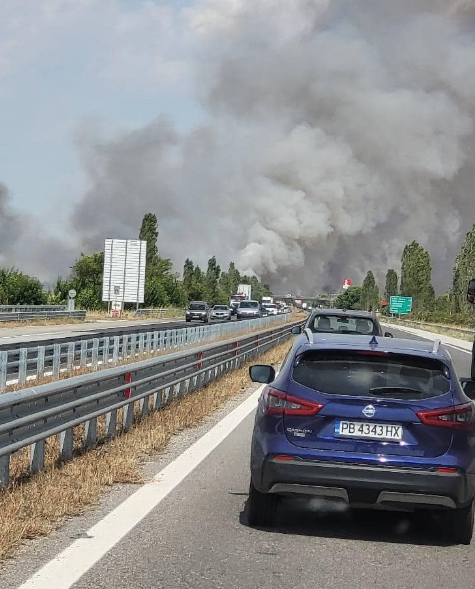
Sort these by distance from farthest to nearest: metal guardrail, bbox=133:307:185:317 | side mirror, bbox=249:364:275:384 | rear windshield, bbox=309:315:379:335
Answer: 1. metal guardrail, bbox=133:307:185:317
2. rear windshield, bbox=309:315:379:335
3. side mirror, bbox=249:364:275:384

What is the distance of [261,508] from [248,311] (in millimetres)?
79848

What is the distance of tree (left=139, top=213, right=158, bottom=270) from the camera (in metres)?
130

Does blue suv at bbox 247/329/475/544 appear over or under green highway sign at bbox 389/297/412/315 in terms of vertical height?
under

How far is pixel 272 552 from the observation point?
6.05m

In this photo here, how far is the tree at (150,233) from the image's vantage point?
428 feet

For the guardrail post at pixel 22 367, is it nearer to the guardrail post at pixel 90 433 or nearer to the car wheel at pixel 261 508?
the guardrail post at pixel 90 433

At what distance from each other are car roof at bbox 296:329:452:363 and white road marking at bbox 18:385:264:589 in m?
1.71

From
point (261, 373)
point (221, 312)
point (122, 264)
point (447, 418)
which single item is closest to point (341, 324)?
point (261, 373)

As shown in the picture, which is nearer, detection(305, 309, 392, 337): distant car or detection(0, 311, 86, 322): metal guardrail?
detection(305, 309, 392, 337): distant car

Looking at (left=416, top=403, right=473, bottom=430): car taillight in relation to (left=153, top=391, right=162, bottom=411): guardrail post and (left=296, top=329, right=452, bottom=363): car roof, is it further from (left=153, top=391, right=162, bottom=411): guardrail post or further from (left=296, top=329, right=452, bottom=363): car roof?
(left=153, top=391, right=162, bottom=411): guardrail post

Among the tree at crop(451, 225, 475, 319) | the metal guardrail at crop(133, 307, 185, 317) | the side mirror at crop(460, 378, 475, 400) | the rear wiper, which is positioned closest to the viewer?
the rear wiper

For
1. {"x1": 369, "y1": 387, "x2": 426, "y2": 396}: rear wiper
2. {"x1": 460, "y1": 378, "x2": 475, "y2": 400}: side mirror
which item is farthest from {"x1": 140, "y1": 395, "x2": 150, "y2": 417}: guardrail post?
{"x1": 369, "y1": 387, "x2": 426, "y2": 396}: rear wiper

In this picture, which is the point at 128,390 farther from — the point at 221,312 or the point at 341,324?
the point at 221,312

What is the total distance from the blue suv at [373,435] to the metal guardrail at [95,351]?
10.5 m
